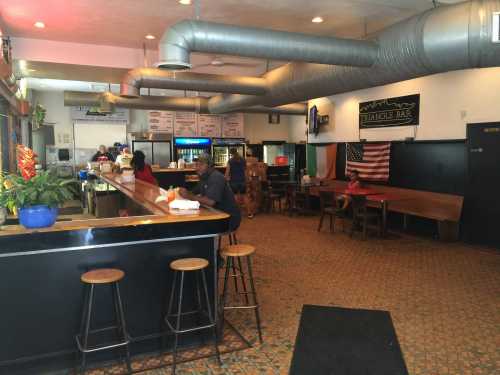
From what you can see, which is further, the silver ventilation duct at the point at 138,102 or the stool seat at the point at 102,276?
the silver ventilation duct at the point at 138,102

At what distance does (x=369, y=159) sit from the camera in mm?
8797

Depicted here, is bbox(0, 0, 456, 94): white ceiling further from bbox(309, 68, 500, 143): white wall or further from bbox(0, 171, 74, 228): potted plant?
bbox(0, 171, 74, 228): potted plant

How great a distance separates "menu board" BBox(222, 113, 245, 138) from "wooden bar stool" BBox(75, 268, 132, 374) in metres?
10.6

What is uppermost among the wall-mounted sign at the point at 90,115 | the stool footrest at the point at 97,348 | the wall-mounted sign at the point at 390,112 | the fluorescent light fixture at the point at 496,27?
the wall-mounted sign at the point at 90,115

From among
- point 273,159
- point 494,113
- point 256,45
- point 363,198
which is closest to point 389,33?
point 256,45

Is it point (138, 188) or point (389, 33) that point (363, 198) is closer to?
point (389, 33)

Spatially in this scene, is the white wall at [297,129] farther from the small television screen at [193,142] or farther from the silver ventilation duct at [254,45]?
the silver ventilation duct at [254,45]

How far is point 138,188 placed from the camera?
5.38 metres

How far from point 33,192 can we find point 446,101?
6736 mm

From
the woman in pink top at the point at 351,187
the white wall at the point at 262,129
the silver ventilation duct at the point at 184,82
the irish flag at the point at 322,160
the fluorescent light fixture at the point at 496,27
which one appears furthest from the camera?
the white wall at the point at 262,129

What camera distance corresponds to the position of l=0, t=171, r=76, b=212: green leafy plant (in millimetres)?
2873

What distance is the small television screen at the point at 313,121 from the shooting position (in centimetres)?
1065

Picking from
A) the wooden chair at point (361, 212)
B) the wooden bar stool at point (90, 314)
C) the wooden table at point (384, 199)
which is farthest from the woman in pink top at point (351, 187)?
the wooden bar stool at point (90, 314)

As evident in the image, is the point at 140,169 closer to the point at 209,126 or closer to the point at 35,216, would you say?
the point at 35,216
